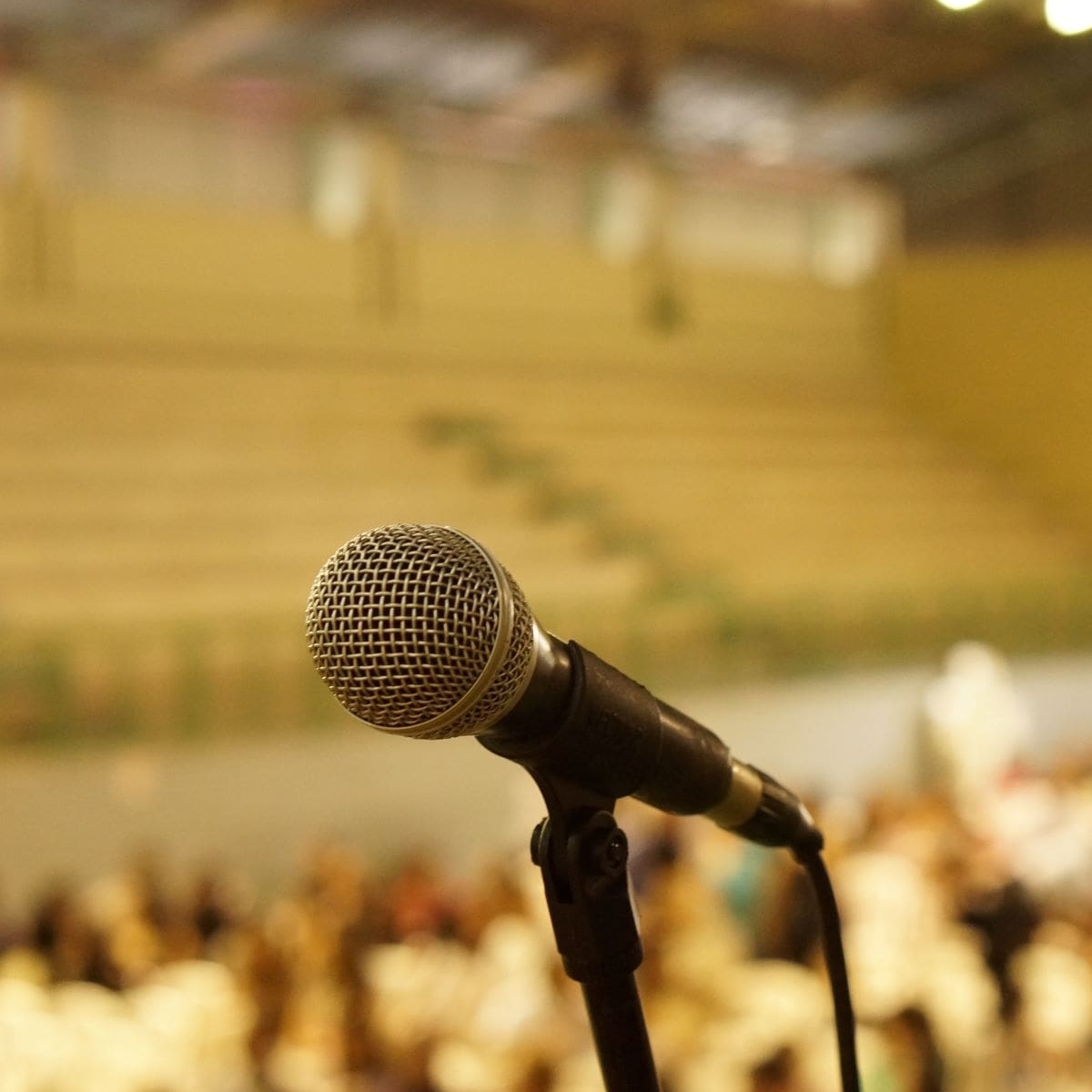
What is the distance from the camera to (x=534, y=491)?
30.7 ft

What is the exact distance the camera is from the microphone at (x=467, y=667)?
2.84 ft

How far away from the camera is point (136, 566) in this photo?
7254 millimetres

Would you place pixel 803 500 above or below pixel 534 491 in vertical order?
below

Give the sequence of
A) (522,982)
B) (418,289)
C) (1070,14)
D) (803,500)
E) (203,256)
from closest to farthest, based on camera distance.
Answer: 1. (522,982)
2. (1070,14)
3. (203,256)
4. (803,500)
5. (418,289)

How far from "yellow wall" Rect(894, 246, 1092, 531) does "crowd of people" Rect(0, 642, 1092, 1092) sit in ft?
24.9

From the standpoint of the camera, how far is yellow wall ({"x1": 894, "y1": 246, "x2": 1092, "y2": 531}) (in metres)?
12.0

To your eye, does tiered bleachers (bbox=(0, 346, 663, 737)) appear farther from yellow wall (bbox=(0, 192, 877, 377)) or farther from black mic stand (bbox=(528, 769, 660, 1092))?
black mic stand (bbox=(528, 769, 660, 1092))

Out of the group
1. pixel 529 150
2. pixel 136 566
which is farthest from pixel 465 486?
pixel 529 150

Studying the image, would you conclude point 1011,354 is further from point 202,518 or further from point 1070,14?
point 1070,14

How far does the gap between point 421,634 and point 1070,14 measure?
4.59 meters

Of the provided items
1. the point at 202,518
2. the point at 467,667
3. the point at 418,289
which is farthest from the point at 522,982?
the point at 418,289

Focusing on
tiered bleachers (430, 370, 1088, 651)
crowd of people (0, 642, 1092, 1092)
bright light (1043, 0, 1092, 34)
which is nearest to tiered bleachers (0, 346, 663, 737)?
tiered bleachers (430, 370, 1088, 651)

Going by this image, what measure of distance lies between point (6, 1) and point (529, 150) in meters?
4.52

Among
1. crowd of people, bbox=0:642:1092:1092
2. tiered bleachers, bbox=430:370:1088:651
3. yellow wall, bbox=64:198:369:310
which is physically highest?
yellow wall, bbox=64:198:369:310
